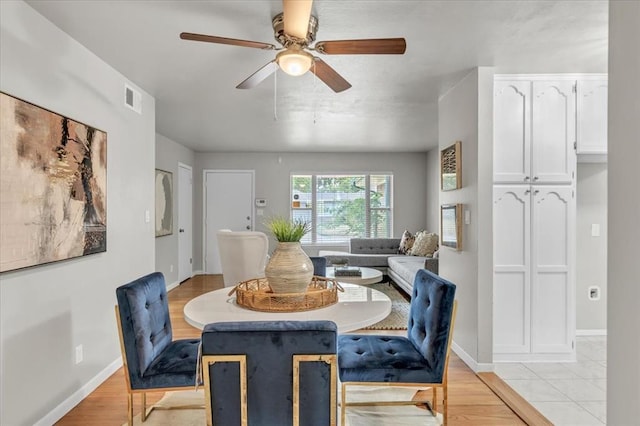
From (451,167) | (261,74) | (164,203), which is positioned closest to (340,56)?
(261,74)

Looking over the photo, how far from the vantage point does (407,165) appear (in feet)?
24.2

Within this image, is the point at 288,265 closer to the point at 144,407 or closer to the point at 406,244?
the point at 144,407

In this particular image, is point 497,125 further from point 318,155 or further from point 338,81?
point 318,155

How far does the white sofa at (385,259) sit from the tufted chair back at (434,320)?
2.61 meters

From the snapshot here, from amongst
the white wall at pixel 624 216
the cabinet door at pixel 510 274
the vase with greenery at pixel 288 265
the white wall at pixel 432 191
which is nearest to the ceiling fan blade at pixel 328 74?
the vase with greenery at pixel 288 265

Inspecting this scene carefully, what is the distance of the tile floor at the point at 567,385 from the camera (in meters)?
2.35

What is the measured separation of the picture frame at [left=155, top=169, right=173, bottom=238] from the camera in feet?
18.0

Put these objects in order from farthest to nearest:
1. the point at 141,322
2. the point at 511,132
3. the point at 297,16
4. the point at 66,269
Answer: the point at 511,132 < the point at 66,269 < the point at 141,322 < the point at 297,16

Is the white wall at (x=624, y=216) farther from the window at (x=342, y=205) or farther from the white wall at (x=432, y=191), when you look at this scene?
the window at (x=342, y=205)

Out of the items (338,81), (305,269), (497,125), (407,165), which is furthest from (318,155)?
(305,269)

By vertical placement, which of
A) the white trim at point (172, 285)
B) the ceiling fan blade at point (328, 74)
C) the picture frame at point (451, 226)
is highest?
the ceiling fan blade at point (328, 74)

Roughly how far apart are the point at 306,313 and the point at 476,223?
1.82 meters

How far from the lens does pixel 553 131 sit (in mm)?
3143

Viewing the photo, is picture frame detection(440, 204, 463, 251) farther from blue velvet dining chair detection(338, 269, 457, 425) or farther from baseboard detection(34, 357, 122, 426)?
baseboard detection(34, 357, 122, 426)
